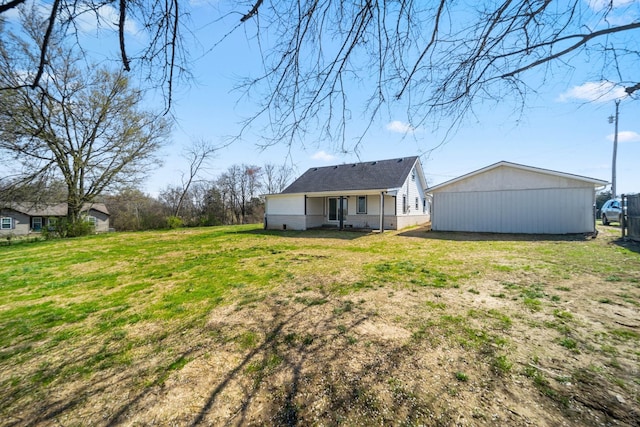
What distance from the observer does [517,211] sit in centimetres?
1288

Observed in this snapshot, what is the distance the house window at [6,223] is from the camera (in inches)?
1203

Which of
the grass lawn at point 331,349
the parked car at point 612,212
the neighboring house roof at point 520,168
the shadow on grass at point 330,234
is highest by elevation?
the neighboring house roof at point 520,168

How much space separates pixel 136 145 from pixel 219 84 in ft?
66.0

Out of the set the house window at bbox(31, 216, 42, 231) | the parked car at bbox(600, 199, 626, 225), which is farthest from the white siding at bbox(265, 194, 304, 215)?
the house window at bbox(31, 216, 42, 231)

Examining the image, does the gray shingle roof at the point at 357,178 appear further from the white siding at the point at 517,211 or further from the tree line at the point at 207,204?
the tree line at the point at 207,204

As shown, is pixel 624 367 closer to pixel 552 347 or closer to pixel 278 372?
pixel 552 347

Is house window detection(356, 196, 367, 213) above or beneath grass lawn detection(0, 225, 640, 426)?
above

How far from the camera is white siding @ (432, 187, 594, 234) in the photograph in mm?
11688

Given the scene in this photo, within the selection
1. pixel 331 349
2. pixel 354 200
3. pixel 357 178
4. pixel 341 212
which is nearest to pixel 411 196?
pixel 357 178

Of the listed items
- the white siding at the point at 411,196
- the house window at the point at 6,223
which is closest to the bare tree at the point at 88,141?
the white siding at the point at 411,196

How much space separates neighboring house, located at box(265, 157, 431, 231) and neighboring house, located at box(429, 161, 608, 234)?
7.93 ft

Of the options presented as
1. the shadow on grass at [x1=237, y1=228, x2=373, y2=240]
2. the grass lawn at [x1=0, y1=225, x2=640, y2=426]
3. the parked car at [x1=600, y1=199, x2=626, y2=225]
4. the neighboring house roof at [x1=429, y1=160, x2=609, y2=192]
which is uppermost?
the neighboring house roof at [x1=429, y1=160, x2=609, y2=192]

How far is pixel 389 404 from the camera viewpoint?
1996 mm

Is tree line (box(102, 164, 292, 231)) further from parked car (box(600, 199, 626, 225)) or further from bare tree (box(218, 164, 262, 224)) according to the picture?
parked car (box(600, 199, 626, 225))
